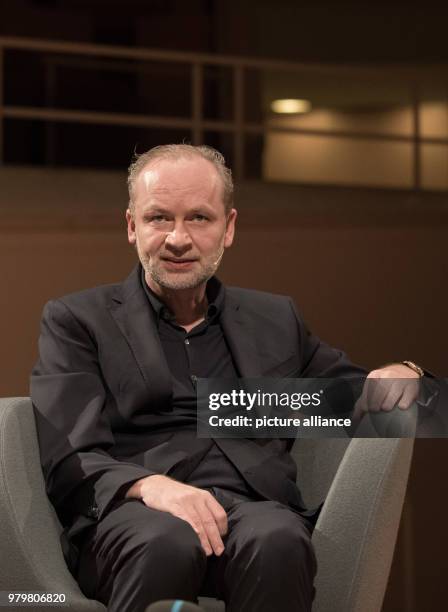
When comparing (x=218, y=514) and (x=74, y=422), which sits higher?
(x=74, y=422)

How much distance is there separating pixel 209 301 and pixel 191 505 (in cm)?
57

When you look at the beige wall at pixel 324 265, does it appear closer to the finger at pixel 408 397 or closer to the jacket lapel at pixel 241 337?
the jacket lapel at pixel 241 337

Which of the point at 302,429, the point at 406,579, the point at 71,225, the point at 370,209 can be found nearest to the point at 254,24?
the point at 370,209

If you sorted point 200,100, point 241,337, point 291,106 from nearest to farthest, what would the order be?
point 241,337, point 200,100, point 291,106

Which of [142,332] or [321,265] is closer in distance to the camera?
[142,332]

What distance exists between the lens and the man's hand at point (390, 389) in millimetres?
2195

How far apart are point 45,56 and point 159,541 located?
546 centimetres

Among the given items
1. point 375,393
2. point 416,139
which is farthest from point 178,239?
point 416,139

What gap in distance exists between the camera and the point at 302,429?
2.34 meters

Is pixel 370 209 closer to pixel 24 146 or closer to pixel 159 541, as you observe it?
pixel 24 146

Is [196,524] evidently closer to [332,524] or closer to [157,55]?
[332,524]

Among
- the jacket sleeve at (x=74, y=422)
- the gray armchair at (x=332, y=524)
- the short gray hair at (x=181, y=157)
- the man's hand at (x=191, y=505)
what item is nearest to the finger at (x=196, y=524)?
the man's hand at (x=191, y=505)

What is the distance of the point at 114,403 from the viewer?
218 centimetres

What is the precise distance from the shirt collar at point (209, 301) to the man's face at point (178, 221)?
42 mm
